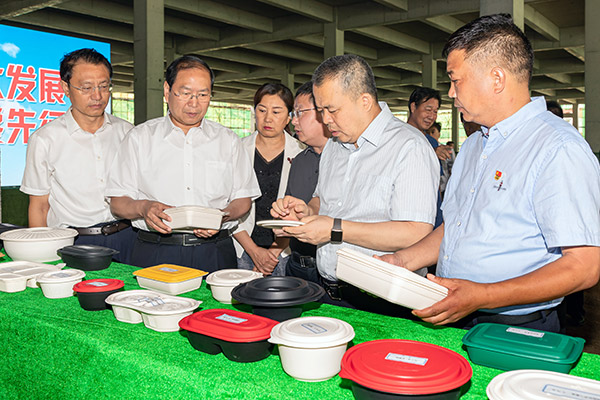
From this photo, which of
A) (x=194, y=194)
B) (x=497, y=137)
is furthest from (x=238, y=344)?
(x=194, y=194)

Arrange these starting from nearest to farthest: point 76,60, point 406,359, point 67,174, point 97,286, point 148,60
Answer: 1. point 406,359
2. point 97,286
3. point 76,60
4. point 67,174
5. point 148,60

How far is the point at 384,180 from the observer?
6.29 feet

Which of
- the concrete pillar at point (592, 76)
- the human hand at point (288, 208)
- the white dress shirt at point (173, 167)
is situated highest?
the concrete pillar at point (592, 76)

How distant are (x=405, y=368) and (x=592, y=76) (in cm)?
802

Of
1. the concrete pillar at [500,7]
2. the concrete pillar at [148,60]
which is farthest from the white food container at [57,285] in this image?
the concrete pillar at [148,60]

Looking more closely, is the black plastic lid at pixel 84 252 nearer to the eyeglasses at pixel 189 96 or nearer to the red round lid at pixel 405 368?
the eyeglasses at pixel 189 96

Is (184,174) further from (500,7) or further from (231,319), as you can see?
(500,7)

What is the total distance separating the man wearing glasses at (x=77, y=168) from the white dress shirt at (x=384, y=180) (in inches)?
52.9

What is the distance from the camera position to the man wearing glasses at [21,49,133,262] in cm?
273

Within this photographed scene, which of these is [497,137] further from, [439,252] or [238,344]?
[238,344]

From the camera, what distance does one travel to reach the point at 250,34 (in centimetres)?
1278

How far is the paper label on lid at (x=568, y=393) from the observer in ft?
2.93

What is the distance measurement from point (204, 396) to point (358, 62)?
133cm

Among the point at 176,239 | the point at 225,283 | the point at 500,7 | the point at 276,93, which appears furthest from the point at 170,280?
the point at 500,7
